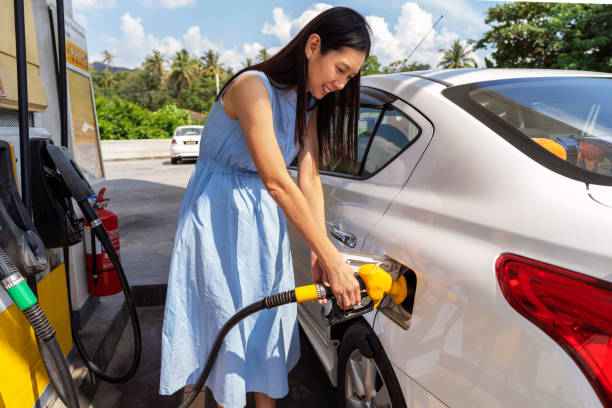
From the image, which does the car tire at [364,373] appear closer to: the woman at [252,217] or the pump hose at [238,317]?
the woman at [252,217]

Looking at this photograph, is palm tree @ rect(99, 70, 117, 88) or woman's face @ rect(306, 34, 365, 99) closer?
→ woman's face @ rect(306, 34, 365, 99)

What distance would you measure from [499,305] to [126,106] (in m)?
25.9

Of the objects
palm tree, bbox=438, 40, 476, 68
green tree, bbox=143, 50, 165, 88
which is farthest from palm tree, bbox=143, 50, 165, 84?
palm tree, bbox=438, 40, 476, 68

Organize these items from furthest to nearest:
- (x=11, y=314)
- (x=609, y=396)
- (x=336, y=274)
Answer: (x=11, y=314) < (x=336, y=274) < (x=609, y=396)

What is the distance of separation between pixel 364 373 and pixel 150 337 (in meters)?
1.98

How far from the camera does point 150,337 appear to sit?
10.3 ft

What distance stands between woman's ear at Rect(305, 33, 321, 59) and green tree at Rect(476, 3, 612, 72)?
1831 centimetres

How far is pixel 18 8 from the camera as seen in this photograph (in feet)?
4.78

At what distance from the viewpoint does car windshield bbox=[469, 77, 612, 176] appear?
50.1 inches

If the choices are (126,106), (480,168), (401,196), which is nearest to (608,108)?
(480,168)

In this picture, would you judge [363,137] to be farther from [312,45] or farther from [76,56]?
[76,56]

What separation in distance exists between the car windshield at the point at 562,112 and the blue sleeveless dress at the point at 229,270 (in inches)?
28.9

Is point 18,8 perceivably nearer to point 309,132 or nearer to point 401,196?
point 309,132

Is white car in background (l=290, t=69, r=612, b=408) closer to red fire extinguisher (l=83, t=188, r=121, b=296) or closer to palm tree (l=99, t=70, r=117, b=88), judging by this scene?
red fire extinguisher (l=83, t=188, r=121, b=296)
